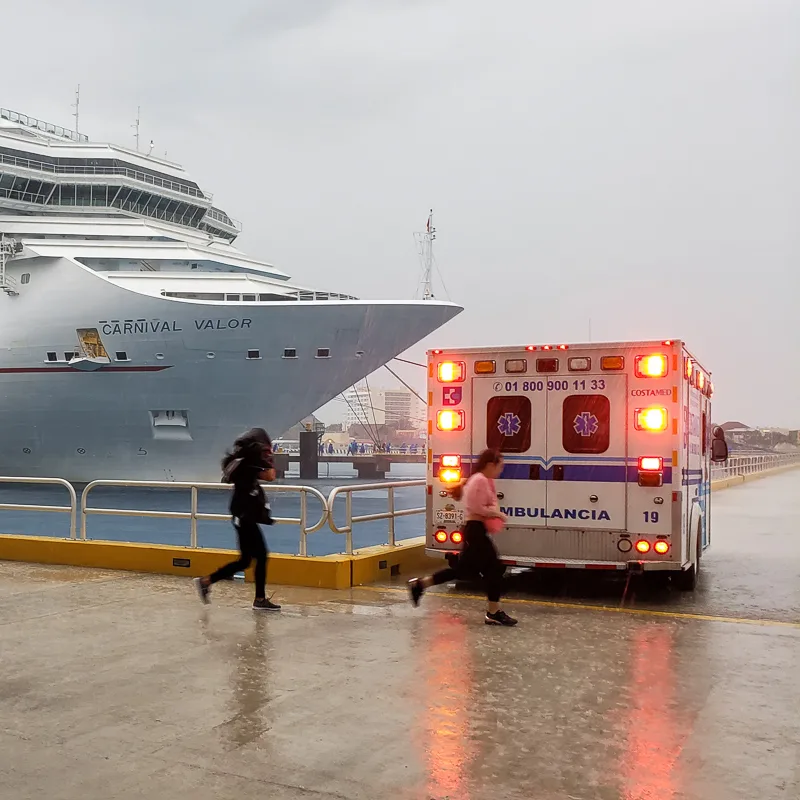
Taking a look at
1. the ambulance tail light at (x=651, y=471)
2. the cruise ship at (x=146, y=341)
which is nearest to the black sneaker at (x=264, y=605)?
the ambulance tail light at (x=651, y=471)

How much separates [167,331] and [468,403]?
23.6 metres

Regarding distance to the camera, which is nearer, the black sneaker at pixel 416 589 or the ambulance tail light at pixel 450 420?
the black sneaker at pixel 416 589

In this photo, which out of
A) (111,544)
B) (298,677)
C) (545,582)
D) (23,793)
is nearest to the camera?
(23,793)

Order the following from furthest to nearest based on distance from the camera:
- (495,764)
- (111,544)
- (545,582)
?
(111,544) → (545,582) → (495,764)

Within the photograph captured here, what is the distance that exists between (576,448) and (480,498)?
168 centimetres

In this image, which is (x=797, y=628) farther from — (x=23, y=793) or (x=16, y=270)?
(x=16, y=270)

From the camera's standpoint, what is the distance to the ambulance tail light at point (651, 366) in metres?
8.41

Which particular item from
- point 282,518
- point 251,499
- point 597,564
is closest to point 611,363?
point 597,564

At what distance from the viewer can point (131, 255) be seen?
33344 mm

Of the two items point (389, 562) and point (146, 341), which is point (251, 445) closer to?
point (389, 562)

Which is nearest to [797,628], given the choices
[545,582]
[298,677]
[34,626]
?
[545,582]

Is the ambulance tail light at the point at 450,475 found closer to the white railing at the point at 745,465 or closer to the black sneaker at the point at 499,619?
the black sneaker at the point at 499,619

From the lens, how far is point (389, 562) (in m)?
10.0

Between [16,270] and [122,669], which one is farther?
[16,270]
